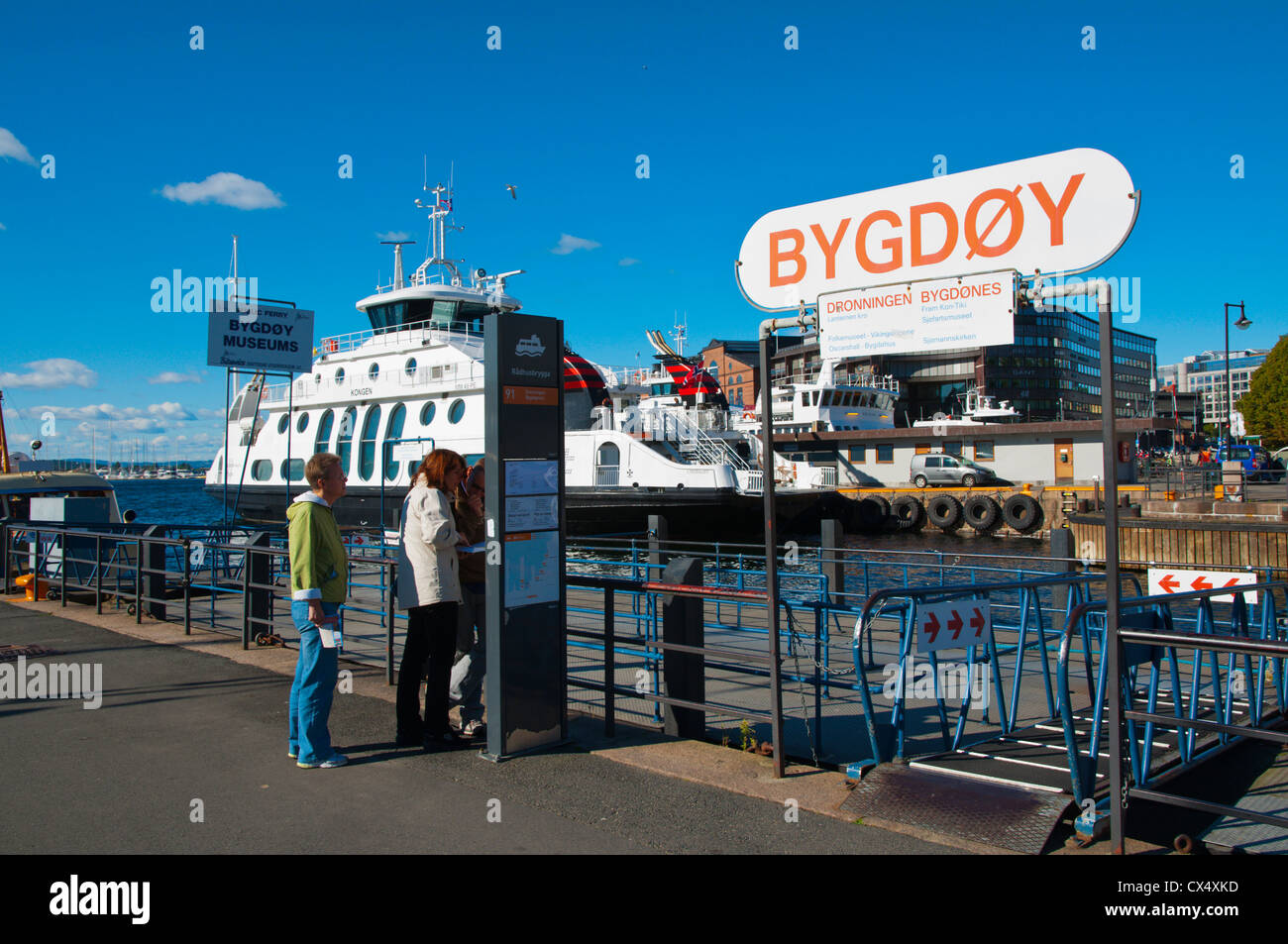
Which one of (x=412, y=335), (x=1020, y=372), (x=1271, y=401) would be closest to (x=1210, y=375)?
(x=1020, y=372)

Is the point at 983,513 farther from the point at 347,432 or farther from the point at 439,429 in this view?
the point at 347,432

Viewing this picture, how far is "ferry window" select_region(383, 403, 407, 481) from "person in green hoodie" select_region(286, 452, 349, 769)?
24.8 m

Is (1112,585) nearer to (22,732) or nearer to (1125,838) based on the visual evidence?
(1125,838)

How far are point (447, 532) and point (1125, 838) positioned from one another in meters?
3.66

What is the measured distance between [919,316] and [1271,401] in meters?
67.0

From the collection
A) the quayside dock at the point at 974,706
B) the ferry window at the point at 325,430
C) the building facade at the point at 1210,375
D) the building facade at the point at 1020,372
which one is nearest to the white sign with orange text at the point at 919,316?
the quayside dock at the point at 974,706

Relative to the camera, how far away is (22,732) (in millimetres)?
5551

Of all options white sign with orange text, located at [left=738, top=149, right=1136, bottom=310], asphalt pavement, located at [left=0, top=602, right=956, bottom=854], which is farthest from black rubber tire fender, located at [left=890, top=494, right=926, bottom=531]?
asphalt pavement, located at [left=0, top=602, right=956, bottom=854]

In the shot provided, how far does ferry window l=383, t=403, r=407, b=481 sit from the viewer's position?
29.0 meters

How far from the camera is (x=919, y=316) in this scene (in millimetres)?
4781

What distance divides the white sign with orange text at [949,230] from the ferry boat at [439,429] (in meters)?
18.0

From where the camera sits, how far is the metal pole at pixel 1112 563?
329 cm
